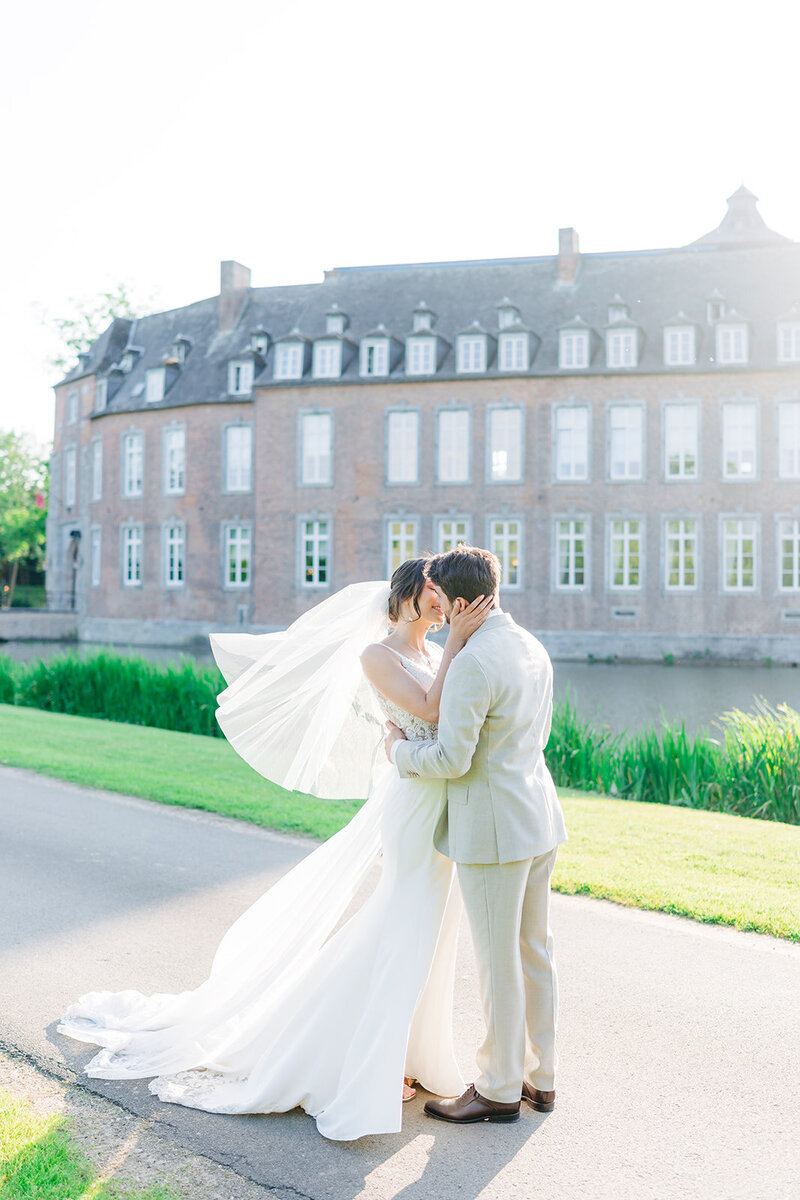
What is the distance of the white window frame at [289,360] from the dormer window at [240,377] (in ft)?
5.19

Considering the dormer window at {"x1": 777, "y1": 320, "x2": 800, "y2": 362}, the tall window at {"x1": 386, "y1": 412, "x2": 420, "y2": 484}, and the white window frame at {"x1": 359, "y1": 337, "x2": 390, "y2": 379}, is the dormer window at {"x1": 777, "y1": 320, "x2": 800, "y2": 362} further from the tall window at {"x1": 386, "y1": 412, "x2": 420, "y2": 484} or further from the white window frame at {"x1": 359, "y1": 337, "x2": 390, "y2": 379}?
the white window frame at {"x1": 359, "y1": 337, "x2": 390, "y2": 379}

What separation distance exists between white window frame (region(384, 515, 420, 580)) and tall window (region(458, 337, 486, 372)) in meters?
5.79

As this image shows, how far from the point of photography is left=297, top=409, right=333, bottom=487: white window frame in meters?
39.1

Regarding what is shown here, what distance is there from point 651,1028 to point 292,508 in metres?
36.1

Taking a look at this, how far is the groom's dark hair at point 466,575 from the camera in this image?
11.2 ft

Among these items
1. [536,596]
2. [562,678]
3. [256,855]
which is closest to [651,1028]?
[256,855]

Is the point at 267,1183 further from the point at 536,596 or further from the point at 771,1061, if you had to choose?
the point at 536,596

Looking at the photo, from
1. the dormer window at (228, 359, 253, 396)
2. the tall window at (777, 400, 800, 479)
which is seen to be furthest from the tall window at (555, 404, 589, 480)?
the dormer window at (228, 359, 253, 396)

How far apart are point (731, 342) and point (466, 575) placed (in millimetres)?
34532

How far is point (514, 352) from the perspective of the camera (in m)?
36.9

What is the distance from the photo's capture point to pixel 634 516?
118ft

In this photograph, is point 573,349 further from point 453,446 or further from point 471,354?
point 453,446

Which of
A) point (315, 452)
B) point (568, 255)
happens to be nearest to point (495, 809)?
point (315, 452)

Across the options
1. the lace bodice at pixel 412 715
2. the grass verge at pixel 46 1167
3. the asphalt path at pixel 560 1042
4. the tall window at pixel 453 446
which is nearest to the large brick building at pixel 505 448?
the tall window at pixel 453 446
